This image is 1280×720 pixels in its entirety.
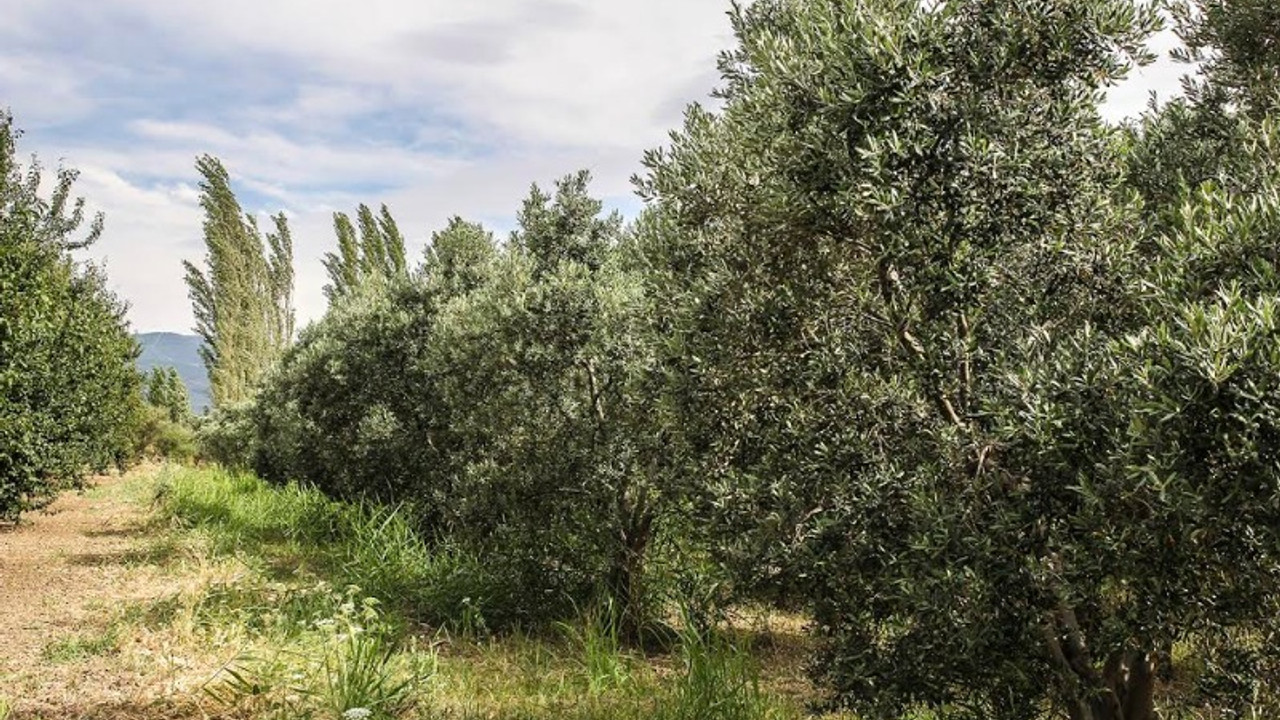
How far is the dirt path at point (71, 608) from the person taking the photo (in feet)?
21.2

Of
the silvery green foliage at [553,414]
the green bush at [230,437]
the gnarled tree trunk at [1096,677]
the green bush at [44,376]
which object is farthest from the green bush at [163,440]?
the gnarled tree trunk at [1096,677]

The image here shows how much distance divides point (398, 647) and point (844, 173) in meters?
6.02

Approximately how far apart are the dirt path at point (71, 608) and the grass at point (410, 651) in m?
0.58

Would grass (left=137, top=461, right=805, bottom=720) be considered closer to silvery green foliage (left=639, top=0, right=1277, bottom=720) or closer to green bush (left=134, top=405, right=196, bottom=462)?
silvery green foliage (left=639, top=0, right=1277, bottom=720)

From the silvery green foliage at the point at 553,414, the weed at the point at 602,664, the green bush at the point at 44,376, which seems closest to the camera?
the weed at the point at 602,664

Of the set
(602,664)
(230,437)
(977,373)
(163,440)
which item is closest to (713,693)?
(602,664)

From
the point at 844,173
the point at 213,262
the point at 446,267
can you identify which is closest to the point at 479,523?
the point at 446,267

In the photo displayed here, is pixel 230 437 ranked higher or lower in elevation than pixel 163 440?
higher

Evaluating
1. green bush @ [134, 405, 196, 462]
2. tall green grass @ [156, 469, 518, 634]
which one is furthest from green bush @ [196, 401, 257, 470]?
tall green grass @ [156, 469, 518, 634]

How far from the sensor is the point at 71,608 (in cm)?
994

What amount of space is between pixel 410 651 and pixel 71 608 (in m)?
4.53

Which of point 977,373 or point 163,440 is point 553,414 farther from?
point 163,440

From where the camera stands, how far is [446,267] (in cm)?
1449

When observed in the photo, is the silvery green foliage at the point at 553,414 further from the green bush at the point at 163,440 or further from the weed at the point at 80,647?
the green bush at the point at 163,440
